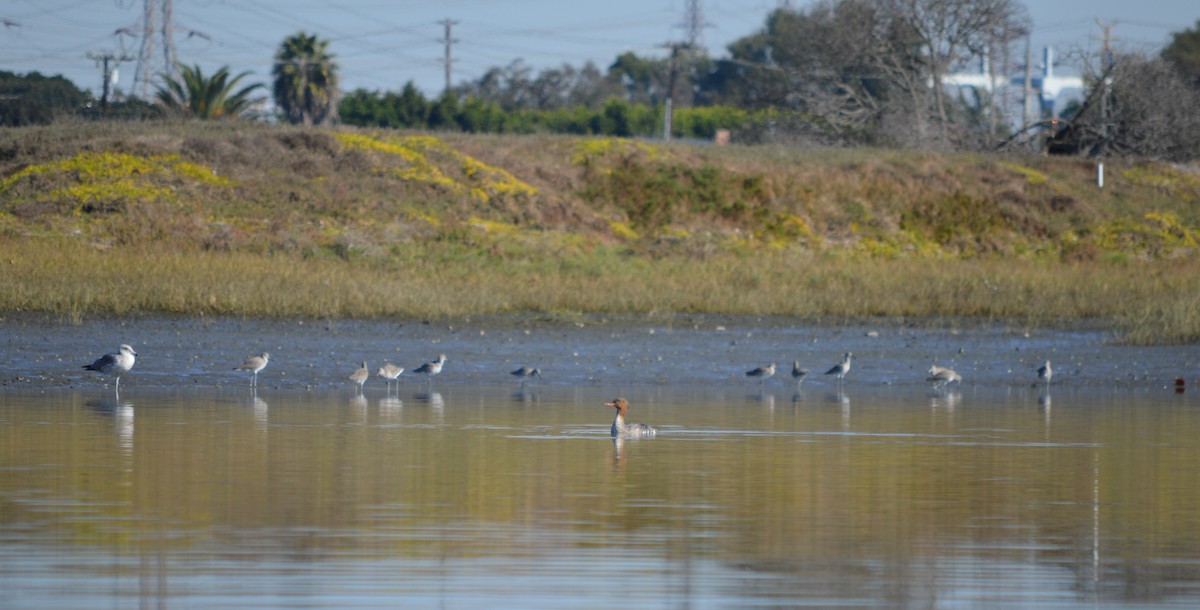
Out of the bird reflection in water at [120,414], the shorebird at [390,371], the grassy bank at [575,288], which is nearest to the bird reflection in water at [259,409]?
the bird reflection in water at [120,414]

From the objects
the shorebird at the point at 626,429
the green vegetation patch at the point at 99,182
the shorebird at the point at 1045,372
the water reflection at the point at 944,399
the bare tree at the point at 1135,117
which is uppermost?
the bare tree at the point at 1135,117

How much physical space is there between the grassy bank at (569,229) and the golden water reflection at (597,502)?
917 centimetres

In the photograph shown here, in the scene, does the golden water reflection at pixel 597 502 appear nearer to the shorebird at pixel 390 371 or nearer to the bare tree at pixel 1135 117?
the shorebird at pixel 390 371

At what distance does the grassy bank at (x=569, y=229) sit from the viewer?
87.8 feet

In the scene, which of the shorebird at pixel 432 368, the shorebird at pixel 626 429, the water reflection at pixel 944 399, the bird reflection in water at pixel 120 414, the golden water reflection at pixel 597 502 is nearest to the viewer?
the golden water reflection at pixel 597 502

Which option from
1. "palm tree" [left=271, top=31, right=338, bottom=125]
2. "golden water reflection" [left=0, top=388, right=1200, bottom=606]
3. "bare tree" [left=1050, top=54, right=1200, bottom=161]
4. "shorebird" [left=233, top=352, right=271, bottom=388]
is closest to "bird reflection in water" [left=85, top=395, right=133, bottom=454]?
"golden water reflection" [left=0, top=388, right=1200, bottom=606]

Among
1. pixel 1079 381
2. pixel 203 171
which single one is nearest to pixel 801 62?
pixel 203 171

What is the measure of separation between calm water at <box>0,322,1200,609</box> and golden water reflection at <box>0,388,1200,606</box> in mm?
34

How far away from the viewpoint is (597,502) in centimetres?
1076

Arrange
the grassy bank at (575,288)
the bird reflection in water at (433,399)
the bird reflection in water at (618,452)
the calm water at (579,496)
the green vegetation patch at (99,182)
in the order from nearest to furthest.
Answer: the calm water at (579,496) → the bird reflection in water at (618,452) → the bird reflection in water at (433,399) → the grassy bank at (575,288) → the green vegetation patch at (99,182)

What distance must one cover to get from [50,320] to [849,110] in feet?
146

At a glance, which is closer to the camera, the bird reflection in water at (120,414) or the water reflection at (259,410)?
the bird reflection in water at (120,414)

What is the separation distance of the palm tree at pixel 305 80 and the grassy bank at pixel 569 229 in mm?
27156

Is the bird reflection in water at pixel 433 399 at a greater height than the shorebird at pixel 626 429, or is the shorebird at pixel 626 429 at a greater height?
the shorebird at pixel 626 429
